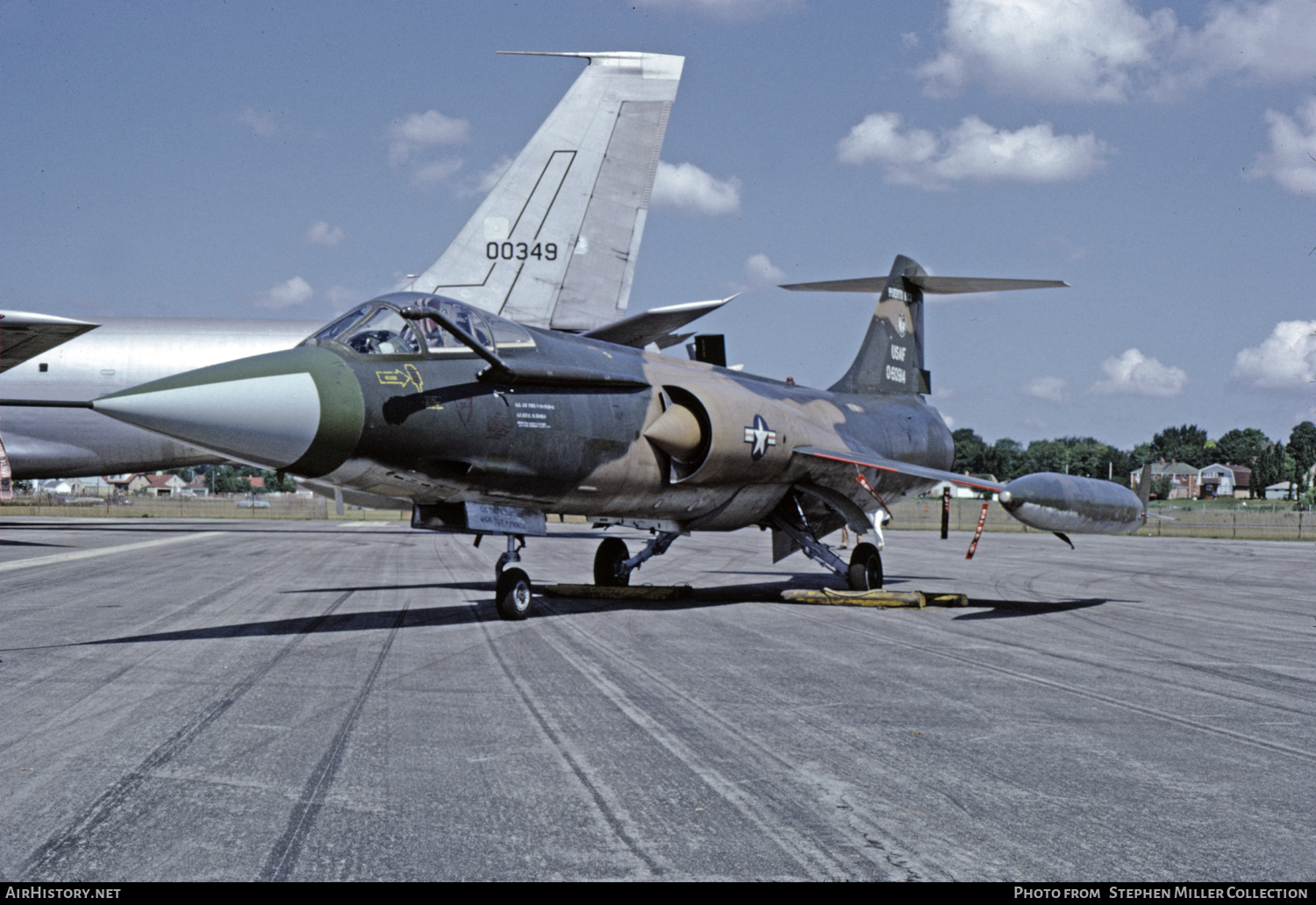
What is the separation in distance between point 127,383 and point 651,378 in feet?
78.2

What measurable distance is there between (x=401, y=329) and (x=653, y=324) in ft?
32.2

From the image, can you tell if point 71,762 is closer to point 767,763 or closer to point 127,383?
point 767,763

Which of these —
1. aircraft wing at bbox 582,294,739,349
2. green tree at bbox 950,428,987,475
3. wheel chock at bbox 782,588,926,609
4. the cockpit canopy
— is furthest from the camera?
green tree at bbox 950,428,987,475

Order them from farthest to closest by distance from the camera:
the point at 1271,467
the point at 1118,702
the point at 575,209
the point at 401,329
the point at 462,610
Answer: the point at 1271,467 < the point at 575,209 < the point at 462,610 < the point at 401,329 < the point at 1118,702

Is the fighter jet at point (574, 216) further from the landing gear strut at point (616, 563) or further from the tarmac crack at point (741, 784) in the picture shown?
the tarmac crack at point (741, 784)

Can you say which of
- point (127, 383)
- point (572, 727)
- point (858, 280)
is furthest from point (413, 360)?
point (127, 383)

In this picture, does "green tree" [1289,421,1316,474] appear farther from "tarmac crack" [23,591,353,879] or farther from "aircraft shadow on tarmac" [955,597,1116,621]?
"tarmac crack" [23,591,353,879]

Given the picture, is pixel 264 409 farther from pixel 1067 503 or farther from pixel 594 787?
pixel 1067 503

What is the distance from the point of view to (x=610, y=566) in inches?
630

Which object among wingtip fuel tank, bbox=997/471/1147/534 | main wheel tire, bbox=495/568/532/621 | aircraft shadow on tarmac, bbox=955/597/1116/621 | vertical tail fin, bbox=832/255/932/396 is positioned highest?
vertical tail fin, bbox=832/255/932/396

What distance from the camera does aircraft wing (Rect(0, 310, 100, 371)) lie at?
23.8m

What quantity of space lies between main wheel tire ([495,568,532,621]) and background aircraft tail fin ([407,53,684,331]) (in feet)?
39.6

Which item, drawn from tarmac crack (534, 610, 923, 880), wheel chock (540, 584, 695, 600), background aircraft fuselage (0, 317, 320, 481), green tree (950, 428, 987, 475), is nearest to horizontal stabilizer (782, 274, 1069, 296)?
wheel chock (540, 584, 695, 600)

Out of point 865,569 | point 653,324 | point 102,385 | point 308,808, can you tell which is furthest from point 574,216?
point 308,808
